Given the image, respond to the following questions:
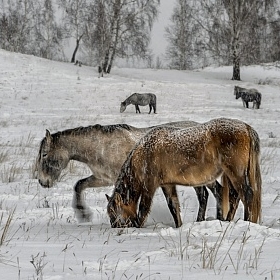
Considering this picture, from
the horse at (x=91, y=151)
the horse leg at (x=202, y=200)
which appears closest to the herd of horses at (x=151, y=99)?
the horse at (x=91, y=151)

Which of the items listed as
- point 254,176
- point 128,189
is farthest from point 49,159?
point 254,176

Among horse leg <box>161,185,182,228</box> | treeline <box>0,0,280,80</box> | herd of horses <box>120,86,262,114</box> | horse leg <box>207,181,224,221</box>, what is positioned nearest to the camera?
horse leg <box>161,185,182,228</box>

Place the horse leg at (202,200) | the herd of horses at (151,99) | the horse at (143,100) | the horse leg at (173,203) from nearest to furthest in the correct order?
the horse leg at (173,203) < the horse leg at (202,200) < the horse at (143,100) < the herd of horses at (151,99)

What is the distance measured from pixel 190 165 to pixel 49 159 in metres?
2.42

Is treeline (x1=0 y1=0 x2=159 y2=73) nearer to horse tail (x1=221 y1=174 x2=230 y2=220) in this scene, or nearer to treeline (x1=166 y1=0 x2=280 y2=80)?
treeline (x1=166 y1=0 x2=280 y2=80)

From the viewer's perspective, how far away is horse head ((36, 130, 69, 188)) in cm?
646

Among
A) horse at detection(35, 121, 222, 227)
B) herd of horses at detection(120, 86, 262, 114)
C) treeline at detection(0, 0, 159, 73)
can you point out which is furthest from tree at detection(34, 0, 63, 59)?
horse at detection(35, 121, 222, 227)

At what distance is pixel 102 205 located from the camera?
628 centimetres

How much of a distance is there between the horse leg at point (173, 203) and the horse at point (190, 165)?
0.66ft

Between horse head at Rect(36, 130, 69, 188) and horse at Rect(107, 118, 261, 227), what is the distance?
1.74m

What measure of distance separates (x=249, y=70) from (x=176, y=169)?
3734cm

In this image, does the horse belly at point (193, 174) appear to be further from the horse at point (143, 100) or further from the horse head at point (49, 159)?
the horse at point (143, 100)

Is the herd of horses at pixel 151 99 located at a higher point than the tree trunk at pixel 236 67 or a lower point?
lower

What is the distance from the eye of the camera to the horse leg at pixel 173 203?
5.00 metres
